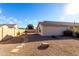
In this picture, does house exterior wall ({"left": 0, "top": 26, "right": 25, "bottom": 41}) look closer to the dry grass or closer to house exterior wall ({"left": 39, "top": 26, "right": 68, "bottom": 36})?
house exterior wall ({"left": 39, "top": 26, "right": 68, "bottom": 36})

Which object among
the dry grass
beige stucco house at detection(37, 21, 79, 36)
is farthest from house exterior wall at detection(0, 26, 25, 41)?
the dry grass

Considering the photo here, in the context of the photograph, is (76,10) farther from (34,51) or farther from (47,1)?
(34,51)

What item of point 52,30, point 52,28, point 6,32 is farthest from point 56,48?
point 6,32

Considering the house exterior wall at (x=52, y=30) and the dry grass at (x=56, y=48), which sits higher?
the house exterior wall at (x=52, y=30)

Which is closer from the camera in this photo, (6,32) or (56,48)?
(56,48)

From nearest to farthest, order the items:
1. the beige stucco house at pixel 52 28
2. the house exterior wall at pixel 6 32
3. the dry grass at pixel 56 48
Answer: the dry grass at pixel 56 48 → the beige stucco house at pixel 52 28 → the house exterior wall at pixel 6 32

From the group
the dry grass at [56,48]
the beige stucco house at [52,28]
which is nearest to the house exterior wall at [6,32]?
the beige stucco house at [52,28]

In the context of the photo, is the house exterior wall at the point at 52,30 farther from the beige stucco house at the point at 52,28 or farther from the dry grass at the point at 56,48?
the dry grass at the point at 56,48

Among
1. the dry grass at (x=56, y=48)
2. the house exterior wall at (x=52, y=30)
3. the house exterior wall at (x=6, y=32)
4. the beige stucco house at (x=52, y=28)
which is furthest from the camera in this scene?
the house exterior wall at (x=6, y=32)

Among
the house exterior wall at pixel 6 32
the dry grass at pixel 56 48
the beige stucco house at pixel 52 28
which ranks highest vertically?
the beige stucco house at pixel 52 28

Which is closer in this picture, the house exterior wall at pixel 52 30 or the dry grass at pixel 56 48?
the dry grass at pixel 56 48

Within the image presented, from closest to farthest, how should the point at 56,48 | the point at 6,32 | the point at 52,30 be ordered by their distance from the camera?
the point at 56,48 < the point at 52,30 < the point at 6,32

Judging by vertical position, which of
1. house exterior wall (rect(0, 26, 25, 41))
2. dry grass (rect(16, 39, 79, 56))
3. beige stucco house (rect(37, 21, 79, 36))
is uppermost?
beige stucco house (rect(37, 21, 79, 36))

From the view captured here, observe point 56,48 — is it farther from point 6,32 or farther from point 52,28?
point 6,32
